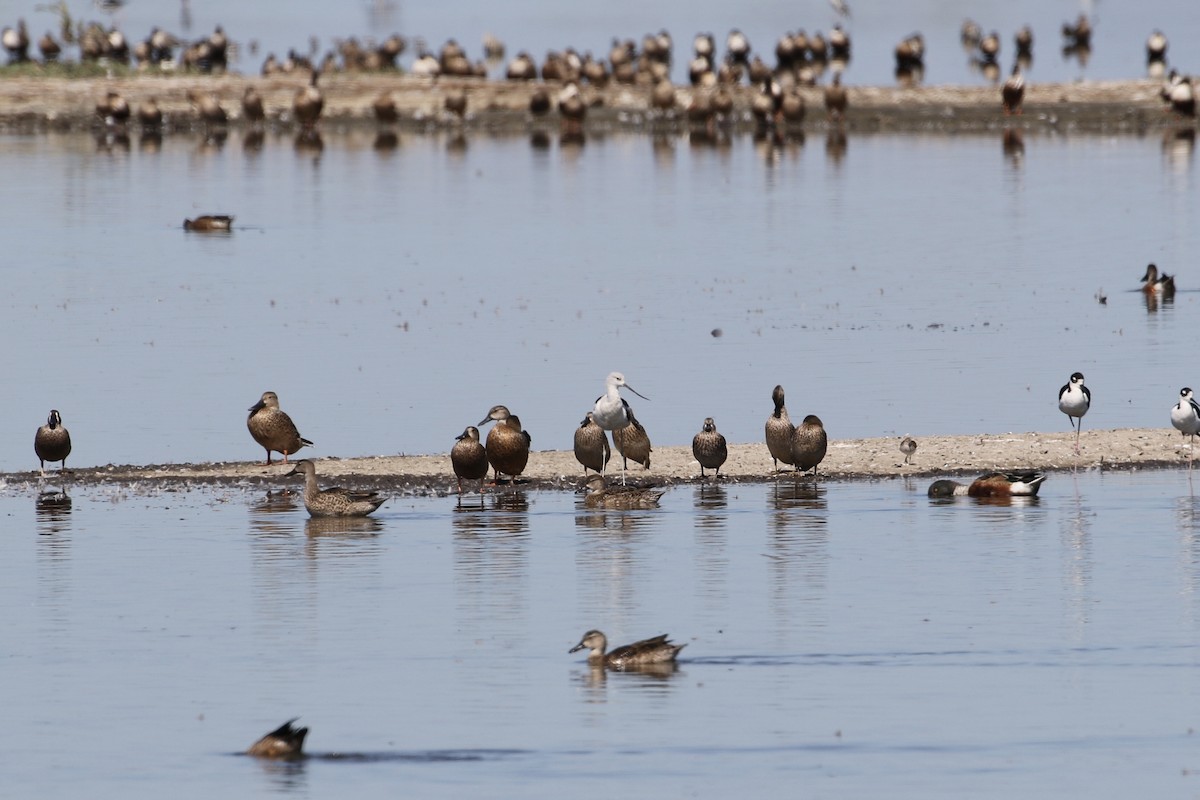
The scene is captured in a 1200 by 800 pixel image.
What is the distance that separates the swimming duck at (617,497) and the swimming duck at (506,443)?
956mm

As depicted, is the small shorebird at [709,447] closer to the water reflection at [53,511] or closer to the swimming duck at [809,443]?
the swimming duck at [809,443]

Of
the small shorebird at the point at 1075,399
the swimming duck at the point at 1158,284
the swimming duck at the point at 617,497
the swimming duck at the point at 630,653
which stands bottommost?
the swimming duck at the point at 630,653

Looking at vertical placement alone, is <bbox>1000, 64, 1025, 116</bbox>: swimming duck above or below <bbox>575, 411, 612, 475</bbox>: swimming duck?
above

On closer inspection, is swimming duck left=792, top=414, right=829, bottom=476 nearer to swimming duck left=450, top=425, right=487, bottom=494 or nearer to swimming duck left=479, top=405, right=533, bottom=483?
swimming duck left=479, top=405, right=533, bottom=483

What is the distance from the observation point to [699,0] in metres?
145

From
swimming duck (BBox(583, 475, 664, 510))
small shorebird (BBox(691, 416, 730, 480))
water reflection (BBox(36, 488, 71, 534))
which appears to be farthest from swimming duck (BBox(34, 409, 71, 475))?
small shorebird (BBox(691, 416, 730, 480))

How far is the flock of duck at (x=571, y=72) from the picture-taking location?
222 ft

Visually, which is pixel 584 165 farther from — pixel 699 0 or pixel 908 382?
pixel 699 0

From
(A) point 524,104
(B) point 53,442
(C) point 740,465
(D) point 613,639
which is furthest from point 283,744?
(A) point 524,104

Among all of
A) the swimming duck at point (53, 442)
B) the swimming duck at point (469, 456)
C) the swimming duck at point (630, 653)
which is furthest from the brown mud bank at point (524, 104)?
the swimming duck at point (630, 653)

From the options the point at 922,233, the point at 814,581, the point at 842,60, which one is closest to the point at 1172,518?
the point at 814,581

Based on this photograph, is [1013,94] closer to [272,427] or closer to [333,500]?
[272,427]

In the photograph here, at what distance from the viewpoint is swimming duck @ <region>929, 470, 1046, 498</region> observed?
67.7 feet

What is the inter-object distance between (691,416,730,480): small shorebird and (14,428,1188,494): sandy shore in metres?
0.38
